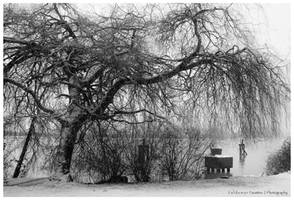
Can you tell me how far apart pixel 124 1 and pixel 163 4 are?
2.46 ft

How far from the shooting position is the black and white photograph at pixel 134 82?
7.71 m

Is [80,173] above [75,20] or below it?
below

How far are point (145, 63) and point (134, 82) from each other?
1.42 ft

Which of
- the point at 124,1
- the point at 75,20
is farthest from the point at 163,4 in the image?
the point at 75,20

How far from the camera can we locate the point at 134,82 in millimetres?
7918

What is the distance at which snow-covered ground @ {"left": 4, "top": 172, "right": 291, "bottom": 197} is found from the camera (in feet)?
22.4

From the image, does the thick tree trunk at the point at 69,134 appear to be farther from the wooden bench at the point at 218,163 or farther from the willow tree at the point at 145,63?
the wooden bench at the point at 218,163

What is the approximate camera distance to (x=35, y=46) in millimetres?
8023

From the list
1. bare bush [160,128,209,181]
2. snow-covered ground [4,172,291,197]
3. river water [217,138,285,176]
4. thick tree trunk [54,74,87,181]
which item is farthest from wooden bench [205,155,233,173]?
thick tree trunk [54,74,87,181]

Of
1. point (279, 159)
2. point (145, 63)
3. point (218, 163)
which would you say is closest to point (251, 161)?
point (279, 159)

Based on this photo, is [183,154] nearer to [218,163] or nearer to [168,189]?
[218,163]

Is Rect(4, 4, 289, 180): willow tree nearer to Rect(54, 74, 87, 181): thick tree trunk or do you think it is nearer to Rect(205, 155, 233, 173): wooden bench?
Rect(54, 74, 87, 181): thick tree trunk

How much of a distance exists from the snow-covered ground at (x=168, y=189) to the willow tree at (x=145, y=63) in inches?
37.2

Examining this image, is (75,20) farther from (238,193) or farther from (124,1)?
(238,193)
